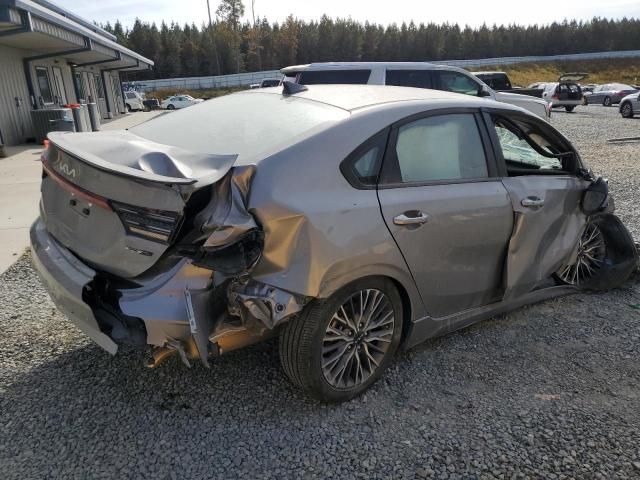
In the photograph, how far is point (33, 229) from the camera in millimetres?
3094

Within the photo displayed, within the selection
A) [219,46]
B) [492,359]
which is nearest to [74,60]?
[492,359]

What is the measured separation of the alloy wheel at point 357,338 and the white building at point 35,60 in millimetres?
12921

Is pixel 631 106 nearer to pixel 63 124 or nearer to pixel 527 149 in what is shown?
pixel 63 124

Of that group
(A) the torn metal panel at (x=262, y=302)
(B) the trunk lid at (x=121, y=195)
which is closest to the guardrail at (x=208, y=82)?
(B) the trunk lid at (x=121, y=195)

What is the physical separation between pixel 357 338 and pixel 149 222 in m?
1.26

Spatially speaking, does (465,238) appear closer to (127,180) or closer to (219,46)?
(127,180)

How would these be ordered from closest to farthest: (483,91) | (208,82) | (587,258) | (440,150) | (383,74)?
(440,150) → (587,258) → (383,74) → (483,91) → (208,82)

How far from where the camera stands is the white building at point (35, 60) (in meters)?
12.8

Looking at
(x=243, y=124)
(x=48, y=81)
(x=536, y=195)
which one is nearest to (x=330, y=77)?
(x=536, y=195)

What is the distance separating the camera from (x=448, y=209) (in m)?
2.94

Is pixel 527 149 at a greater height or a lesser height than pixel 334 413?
greater

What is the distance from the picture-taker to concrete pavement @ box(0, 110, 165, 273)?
5.50 metres

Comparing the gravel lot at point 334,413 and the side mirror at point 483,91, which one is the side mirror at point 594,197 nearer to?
the gravel lot at point 334,413

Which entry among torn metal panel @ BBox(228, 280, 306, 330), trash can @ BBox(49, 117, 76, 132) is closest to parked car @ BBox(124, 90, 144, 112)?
trash can @ BBox(49, 117, 76, 132)
